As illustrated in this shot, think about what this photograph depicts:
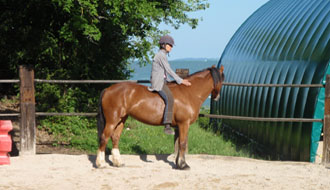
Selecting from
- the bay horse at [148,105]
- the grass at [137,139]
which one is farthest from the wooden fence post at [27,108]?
the grass at [137,139]

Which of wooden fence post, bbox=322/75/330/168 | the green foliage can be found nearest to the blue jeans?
wooden fence post, bbox=322/75/330/168

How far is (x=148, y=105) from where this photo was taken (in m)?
7.02

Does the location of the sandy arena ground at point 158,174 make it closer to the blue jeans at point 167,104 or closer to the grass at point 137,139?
the blue jeans at point 167,104

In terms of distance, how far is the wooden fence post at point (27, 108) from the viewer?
316 inches

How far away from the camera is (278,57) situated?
10.9 m

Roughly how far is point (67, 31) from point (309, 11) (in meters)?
6.22

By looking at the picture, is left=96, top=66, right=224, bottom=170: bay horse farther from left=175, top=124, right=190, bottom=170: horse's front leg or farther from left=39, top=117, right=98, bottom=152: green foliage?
left=39, top=117, right=98, bottom=152: green foliage

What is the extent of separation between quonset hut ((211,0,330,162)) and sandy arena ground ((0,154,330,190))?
1.31 m

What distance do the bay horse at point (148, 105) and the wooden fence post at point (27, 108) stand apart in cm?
174

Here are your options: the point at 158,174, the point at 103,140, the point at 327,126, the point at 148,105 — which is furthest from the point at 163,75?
the point at 327,126

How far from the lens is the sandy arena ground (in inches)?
244

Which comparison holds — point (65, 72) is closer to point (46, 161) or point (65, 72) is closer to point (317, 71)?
point (46, 161)

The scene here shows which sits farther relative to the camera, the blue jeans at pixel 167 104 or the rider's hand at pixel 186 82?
the rider's hand at pixel 186 82

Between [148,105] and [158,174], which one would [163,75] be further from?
[158,174]
